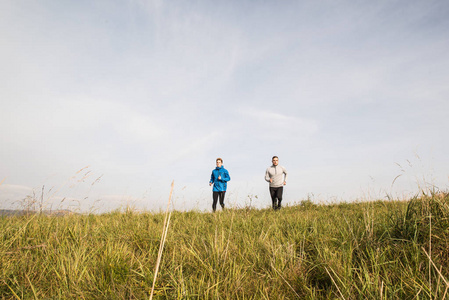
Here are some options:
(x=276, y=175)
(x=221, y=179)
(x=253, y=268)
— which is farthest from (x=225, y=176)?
(x=253, y=268)

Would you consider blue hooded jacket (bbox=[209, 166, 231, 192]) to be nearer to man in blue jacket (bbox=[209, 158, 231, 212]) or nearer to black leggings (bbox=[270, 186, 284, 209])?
man in blue jacket (bbox=[209, 158, 231, 212])

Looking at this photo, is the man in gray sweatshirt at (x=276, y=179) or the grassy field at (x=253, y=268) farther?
the man in gray sweatshirt at (x=276, y=179)

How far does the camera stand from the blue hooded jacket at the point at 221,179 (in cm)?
1070

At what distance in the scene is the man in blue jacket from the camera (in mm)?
10703

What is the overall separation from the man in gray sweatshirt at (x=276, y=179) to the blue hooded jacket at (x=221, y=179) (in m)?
1.71

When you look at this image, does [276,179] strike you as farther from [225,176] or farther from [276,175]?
[225,176]

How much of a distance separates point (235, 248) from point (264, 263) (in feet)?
1.21

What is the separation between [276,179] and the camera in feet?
33.5

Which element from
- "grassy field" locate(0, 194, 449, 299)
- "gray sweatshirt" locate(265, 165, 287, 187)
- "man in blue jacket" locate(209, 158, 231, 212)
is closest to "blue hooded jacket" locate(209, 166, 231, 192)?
"man in blue jacket" locate(209, 158, 231, 212)

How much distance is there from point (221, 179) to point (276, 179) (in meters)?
2.24

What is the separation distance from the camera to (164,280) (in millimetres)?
2229

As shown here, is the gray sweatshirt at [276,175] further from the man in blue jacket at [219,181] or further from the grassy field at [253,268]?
the grassy field at [253,268]

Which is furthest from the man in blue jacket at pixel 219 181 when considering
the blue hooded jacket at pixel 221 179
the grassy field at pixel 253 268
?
the grassy field at pixel 253 268

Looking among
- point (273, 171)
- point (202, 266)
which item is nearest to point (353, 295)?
point (202, 266)
